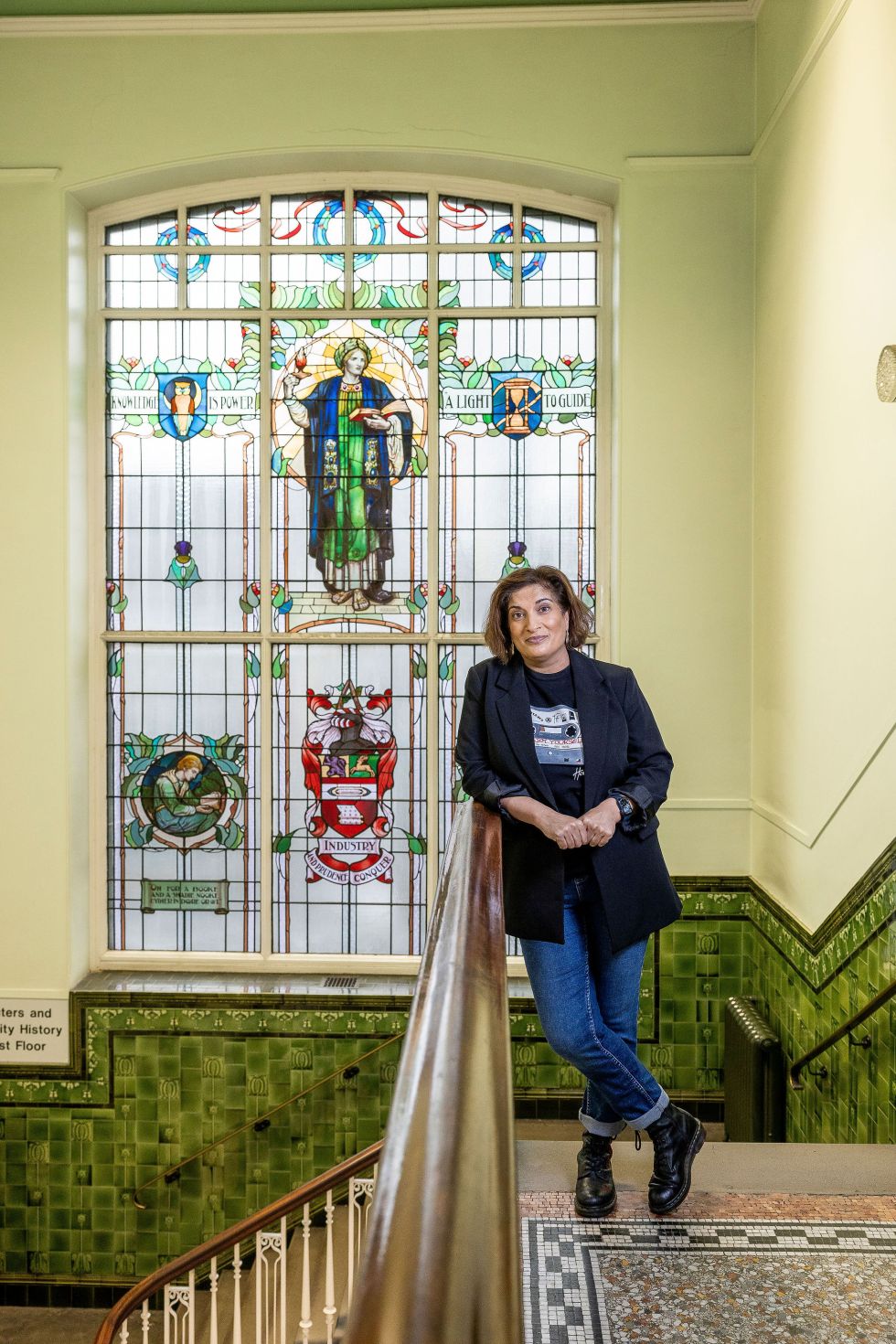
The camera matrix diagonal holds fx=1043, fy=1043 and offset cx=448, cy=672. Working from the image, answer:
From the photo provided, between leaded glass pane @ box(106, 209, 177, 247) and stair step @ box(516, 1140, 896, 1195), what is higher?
leaded glass pane @ box(106, 209, 177, 247)

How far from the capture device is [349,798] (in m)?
5.60

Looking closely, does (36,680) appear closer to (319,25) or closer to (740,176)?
(319,25)

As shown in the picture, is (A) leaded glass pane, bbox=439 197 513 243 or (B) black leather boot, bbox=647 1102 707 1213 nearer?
(B) black leather boot, bbox=647 1102 707 1213

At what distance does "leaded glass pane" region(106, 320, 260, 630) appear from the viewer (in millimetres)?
5613

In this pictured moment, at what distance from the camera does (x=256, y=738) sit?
18.4 ft

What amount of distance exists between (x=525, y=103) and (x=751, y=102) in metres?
1.10

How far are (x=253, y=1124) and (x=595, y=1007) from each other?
141 inches

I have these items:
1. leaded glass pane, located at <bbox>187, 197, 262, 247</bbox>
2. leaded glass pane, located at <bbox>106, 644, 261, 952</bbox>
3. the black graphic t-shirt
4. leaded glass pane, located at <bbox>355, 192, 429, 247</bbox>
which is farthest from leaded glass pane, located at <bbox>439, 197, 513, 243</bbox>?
the black graphic t-shirt

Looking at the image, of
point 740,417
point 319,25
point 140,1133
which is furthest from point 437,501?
point 140,1133

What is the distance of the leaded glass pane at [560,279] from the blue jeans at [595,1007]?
4.01 metres

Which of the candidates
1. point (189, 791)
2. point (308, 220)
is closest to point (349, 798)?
point (189, 791)

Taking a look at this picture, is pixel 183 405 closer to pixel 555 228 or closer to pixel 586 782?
pixel 555 228

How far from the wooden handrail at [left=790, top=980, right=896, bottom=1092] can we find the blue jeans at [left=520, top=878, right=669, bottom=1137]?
126cm

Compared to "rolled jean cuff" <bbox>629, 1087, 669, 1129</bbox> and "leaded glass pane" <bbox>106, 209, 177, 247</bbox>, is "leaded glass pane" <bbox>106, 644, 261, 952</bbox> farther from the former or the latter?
"rolled jean cuff" <bbox>629, 1087, 669, 1129</bbox>
